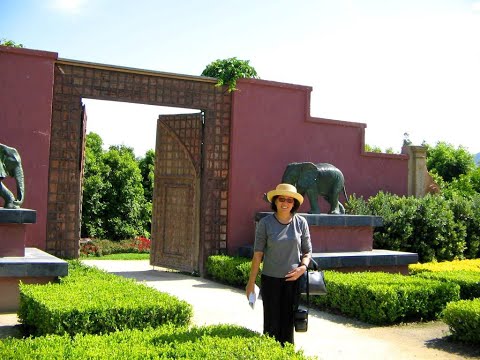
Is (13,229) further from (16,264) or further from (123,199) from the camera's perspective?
(123,199)

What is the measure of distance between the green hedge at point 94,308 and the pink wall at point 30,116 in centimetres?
321

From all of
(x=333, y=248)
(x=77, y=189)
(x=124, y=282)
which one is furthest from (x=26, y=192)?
(x=333, y=248)

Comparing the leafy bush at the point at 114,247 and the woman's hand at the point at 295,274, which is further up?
the woman's hand at the point at 295,274

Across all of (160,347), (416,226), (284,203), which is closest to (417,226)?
(416,226)

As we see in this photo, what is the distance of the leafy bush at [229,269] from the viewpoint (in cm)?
972

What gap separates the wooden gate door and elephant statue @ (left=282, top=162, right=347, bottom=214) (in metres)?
2.25

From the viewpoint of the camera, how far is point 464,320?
245 inches

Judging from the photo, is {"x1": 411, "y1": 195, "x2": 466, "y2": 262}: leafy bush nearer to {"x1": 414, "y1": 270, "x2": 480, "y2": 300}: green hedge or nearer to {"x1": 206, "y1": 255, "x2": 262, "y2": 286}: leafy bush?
{"x1": 414, "y1": 270, "x2": 480, "y2": 300}: green hedge

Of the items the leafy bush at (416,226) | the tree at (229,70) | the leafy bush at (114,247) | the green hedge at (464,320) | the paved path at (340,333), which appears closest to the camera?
the paved path at (340,333)

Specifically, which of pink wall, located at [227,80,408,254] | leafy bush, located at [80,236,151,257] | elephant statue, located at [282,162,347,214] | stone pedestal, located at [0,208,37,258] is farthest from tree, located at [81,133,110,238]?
stone pedestal, located at [0,208,37,258]

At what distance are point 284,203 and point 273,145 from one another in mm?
7062

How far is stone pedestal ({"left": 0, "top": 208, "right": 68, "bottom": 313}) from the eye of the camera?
711 cm

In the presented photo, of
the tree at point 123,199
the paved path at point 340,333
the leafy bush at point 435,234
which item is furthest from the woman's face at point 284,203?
the tree at point 123,199

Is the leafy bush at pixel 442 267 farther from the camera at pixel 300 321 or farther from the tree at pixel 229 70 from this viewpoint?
the camera at pixel 300 321
